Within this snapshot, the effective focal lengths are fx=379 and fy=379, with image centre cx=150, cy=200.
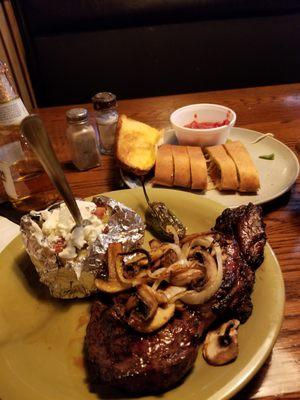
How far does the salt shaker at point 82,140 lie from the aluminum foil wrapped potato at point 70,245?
588mm

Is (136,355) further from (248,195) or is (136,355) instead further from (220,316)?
(248,195)

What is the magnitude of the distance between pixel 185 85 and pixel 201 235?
8.63ft

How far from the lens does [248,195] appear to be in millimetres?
1462

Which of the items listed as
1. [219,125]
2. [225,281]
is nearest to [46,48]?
[219,125]

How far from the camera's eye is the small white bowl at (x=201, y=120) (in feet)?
5.64

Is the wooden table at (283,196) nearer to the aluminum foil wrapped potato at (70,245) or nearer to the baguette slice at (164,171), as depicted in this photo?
the baguette slice at (164,171)

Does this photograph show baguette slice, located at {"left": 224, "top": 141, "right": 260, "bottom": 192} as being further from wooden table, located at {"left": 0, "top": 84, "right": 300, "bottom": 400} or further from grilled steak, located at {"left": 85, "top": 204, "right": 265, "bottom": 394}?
grilled steak, located at {"left": 85, "top": 204, "right": 265, "bottom": 394}

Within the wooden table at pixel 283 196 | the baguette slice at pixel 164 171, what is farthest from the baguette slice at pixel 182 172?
the wooden table at pixel 283 196

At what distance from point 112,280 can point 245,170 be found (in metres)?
0.73

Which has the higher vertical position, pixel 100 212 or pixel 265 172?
pixel 100 212

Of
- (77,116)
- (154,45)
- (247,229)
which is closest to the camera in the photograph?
(247,229)

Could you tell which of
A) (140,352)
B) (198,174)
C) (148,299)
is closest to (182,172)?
(198,174)

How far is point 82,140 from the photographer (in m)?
1.70

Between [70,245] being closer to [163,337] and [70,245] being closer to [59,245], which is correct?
[59,245]
